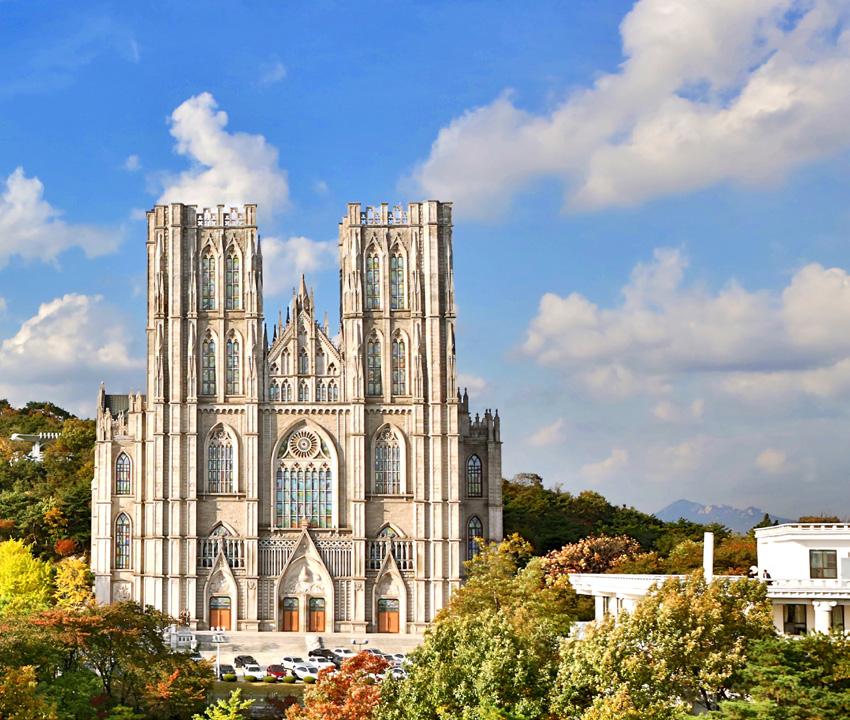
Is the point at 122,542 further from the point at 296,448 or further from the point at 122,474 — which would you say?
the point at 296,448

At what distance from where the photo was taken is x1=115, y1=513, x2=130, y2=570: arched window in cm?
7800

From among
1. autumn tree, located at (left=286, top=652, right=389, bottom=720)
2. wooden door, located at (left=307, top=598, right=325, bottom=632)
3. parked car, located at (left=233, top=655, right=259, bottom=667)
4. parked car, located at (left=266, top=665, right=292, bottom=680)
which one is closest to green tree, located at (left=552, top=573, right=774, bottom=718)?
autumn tree, located at (left=286, top=652, right=389, bottom=720)

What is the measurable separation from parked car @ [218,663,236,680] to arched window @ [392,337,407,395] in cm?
1844

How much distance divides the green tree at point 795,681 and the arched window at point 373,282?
1656 inches

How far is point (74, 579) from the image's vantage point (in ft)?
260

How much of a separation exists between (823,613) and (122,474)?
44850 mm

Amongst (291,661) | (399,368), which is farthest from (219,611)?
(399,368)

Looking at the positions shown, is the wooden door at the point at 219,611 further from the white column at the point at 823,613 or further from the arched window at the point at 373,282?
the white column at the point at 823,613

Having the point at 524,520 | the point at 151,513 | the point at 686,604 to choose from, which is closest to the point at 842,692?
the point at 686,604

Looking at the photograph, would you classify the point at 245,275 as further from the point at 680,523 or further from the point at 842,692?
the point at 842,692

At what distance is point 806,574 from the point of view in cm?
4488

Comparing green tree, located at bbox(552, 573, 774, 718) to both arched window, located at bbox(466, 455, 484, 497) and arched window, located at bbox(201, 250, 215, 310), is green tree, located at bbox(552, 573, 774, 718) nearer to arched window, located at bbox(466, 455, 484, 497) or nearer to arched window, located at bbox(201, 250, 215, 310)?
arched window, located at bbox(466, 455, 484, 497)

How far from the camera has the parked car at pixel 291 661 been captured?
213ft

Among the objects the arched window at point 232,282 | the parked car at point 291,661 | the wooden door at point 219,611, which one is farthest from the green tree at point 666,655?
the arched window at point 232,282
